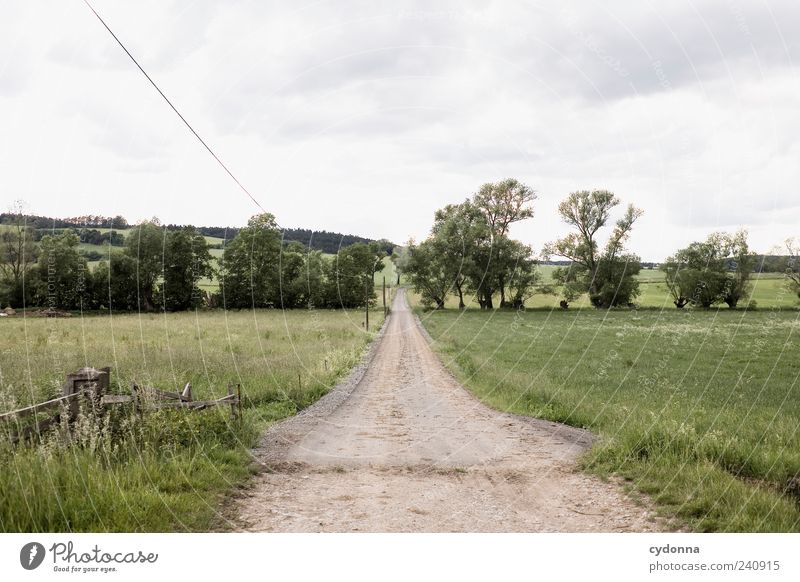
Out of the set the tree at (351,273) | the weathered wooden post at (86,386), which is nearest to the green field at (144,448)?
the weathered wooden post at (86,386)

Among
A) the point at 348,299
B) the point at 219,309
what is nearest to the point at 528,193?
the point at 348,299

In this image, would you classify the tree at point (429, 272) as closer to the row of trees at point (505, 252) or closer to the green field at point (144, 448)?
the row of trees at point (505, 252)

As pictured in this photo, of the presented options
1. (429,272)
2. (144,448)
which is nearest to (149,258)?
(429,272)

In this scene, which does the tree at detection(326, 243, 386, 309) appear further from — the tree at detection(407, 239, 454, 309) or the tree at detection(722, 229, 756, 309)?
the tree at detection(722, 229, 756, 309)


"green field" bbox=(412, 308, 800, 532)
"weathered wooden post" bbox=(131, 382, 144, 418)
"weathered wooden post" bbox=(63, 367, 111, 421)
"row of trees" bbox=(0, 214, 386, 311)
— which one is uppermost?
"row of trees" bbox=(0, 214, 386, 311)

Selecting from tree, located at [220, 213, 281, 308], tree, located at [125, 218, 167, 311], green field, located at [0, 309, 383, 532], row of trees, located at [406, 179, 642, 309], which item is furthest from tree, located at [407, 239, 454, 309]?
tree, located at [125, 218, 167, 311]

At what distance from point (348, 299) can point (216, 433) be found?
39369 mm

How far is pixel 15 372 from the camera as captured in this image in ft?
47.2

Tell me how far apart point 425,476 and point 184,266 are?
121 ft

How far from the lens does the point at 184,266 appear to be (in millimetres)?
41125
